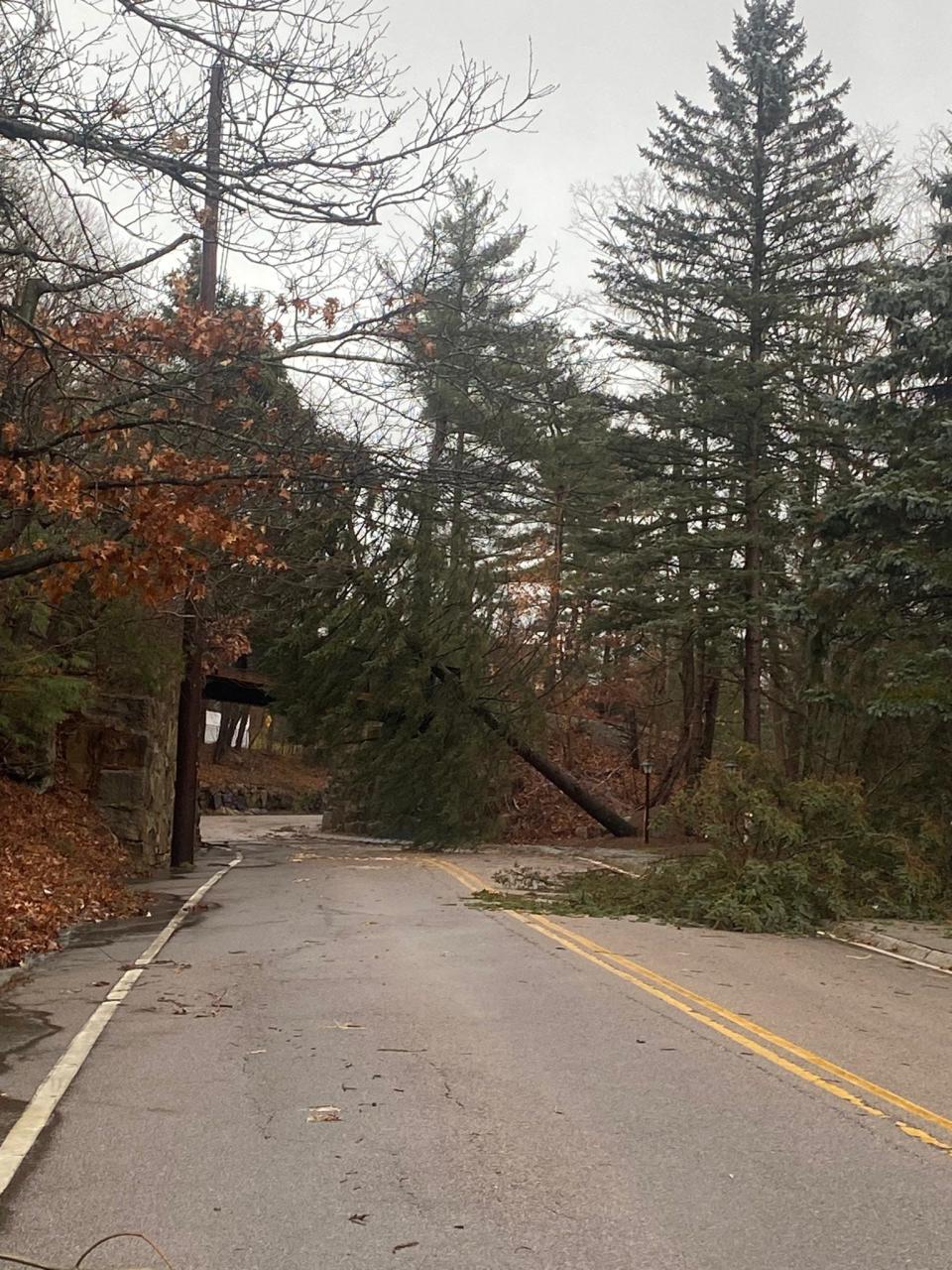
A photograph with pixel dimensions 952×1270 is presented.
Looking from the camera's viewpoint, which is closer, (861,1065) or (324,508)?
(861,1065)

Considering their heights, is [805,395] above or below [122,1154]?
above

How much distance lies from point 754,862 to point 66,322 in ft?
33.3

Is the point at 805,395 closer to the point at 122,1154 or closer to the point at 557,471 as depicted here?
the point at 557,471

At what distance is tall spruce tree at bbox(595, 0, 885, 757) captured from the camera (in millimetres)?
25078

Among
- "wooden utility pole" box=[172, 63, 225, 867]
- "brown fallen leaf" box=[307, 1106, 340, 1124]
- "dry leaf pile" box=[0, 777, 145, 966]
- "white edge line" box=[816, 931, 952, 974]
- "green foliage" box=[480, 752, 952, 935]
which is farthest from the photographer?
"wooden utility pole" box=[172, 63, 225, 867]

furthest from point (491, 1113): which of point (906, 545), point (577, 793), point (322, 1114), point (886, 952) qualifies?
point (577, 793)

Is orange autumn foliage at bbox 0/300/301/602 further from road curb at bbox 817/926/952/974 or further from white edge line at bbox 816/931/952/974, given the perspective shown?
road curb at bbox 817/926/952/974

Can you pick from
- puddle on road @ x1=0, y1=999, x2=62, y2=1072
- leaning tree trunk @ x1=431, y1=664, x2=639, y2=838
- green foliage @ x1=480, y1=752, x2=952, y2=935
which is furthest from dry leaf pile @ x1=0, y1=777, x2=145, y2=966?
leaning tree trunk @ x1=431, y1=664, x2=639, y2=838

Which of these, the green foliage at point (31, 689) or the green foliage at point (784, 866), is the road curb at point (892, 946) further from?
the green foliage at point (31, 689)

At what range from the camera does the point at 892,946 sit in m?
13.2

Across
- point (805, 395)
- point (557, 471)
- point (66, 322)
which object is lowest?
point (66, 322)

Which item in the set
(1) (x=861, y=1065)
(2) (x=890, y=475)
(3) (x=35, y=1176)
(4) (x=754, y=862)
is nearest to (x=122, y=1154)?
(3) (x=35, y=1176)

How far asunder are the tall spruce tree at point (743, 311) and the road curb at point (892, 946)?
11082 mm

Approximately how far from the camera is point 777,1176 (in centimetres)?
519
